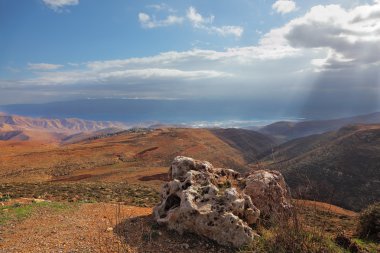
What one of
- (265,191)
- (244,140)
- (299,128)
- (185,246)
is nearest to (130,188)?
(265,191)

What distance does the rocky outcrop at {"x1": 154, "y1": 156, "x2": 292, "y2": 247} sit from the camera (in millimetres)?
9641

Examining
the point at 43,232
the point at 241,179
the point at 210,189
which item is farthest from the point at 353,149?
the point at 43,232

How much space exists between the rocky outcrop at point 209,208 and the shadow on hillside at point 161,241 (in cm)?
18

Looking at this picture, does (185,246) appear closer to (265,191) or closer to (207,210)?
(207,210)

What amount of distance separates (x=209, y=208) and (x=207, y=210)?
0.10 m

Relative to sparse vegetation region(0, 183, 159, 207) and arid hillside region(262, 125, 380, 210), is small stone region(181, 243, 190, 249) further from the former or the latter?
arid hillside region(262, 125, 380, 210)

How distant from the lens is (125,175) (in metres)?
35.2

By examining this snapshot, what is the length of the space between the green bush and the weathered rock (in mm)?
5026

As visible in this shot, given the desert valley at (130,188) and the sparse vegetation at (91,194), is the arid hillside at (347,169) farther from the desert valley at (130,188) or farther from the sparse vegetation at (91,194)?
the sparse vegetation at (91,194)

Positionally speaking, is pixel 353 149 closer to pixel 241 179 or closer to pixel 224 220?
pixel 241 179

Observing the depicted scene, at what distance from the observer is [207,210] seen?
393 inches

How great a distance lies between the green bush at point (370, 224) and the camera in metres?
12.6

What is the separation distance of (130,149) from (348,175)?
3223 cm

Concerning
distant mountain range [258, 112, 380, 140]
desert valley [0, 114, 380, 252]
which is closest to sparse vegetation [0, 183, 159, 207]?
desert valley [0, 114, 380, 252]
